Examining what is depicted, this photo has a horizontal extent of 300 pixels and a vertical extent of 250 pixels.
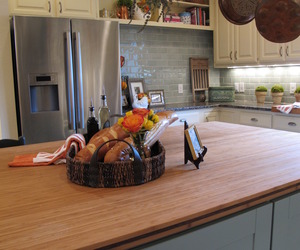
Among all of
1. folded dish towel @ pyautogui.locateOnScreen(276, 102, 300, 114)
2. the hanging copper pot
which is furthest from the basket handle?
folded dish towel @ pyautogui.locateOnScreen(276, 102, 300, 114)

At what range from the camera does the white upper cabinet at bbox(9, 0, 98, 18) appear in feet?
9.69

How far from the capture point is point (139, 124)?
3.71 ft

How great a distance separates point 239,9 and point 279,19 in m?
0.28

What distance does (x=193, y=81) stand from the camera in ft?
14.9

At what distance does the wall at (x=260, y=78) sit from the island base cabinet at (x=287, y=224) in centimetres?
295

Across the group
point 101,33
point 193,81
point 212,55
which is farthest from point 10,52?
point 212,55

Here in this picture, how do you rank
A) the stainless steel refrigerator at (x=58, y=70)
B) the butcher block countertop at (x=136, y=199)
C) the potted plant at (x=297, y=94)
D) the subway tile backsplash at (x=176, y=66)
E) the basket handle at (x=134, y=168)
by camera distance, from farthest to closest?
the subway tile backsplash at (x=176, y=66) < the potted plant at (x=297, y=94) < the stainless steel refrigerator at (x=58, y=70) < the basket handle at (x=134, y=168) < the butcher block countertop at (x=136, y=199)

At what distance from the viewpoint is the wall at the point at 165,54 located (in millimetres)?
4059

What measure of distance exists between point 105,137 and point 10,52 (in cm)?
206

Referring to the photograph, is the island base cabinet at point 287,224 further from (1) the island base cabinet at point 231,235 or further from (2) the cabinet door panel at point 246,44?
(2) the cabinet door panel at point 246,44

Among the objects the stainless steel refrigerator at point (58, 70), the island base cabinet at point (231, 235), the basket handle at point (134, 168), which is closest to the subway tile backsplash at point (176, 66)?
the stainless steel refrigerator at point (58, 70)

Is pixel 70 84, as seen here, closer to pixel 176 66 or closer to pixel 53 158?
pixel 53 158

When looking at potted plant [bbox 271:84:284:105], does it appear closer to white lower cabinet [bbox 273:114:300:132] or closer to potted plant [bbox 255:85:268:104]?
Result: potted plant [bbox 255:85:268:104]

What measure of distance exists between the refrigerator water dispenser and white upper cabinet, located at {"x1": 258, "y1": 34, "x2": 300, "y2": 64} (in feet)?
7.94
